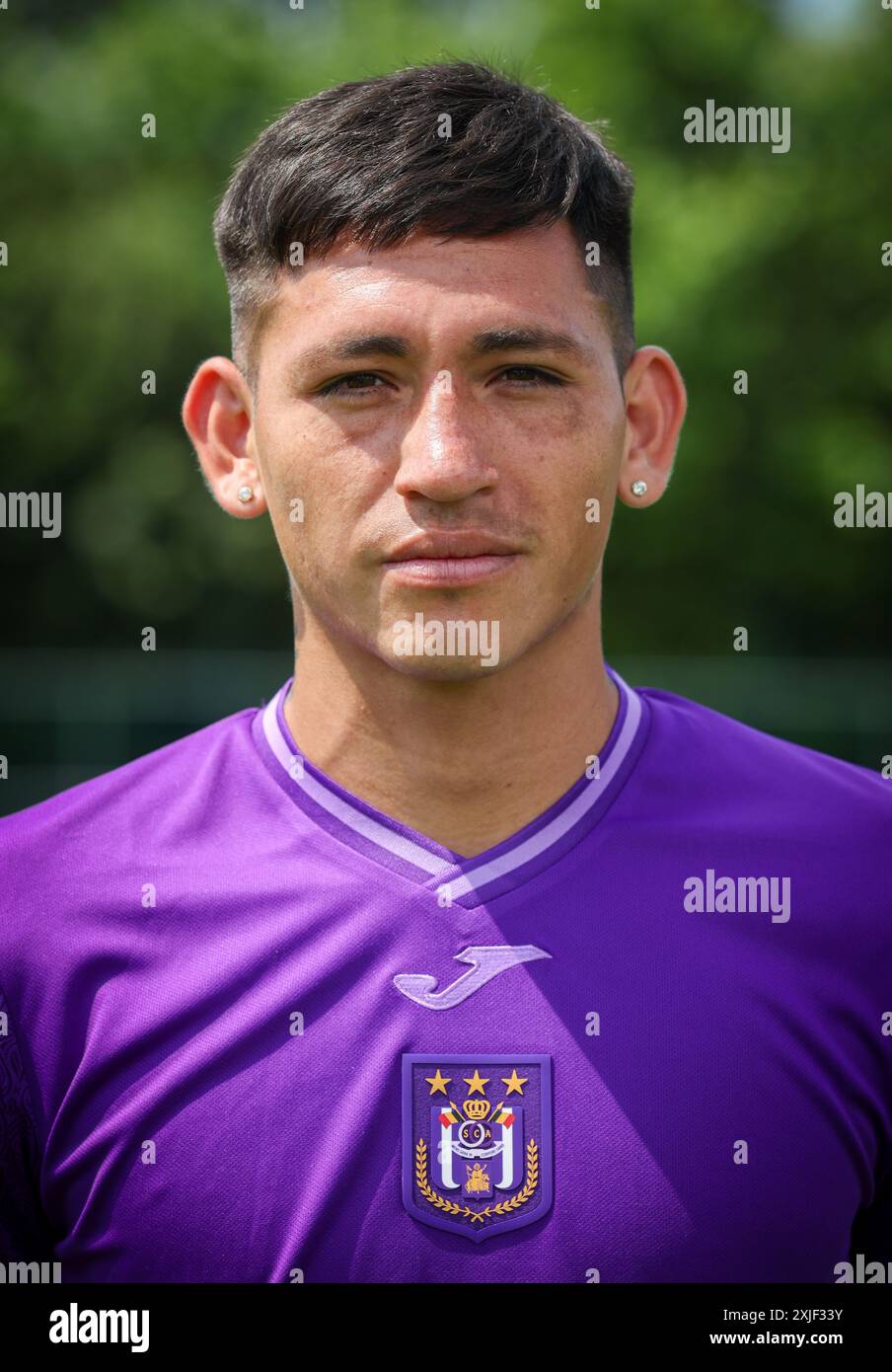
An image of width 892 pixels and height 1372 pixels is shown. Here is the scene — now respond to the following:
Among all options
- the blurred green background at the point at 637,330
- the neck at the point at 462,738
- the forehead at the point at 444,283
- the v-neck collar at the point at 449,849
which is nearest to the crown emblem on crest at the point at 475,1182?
the v-neck collar at the point at 449,849

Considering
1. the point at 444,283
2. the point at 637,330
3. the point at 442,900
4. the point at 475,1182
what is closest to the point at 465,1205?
the point at 475,1182

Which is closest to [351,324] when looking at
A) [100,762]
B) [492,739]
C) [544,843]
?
[492,739]

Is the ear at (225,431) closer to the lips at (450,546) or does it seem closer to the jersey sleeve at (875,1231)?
the lips at (450,546)

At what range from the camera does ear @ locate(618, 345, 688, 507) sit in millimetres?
2768

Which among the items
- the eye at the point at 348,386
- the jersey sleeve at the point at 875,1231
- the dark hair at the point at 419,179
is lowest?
the jersey sleeve at the point at 875,1231

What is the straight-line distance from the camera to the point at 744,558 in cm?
1527

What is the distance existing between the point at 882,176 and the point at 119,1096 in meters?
13.2

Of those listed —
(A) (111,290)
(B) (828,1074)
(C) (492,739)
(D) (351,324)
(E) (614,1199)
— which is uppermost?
(A) (111,290)

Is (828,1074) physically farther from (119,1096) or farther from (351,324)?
(351,324)

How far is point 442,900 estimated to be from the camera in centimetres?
256

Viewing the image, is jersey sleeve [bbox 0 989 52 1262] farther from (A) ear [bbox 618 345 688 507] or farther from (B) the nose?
(A) ear [bbox 618 345 688 507]

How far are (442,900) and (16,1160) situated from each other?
0.75 meters

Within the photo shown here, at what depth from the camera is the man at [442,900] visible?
2.42m

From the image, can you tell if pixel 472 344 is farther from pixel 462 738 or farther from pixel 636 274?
pixel 636 274
